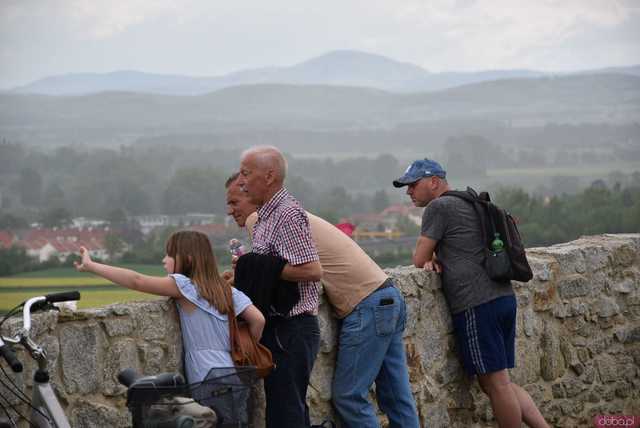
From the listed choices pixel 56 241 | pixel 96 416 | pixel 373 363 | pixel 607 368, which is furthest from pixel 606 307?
pixel 56 241

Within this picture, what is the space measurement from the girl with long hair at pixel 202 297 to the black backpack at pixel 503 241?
5.70ft

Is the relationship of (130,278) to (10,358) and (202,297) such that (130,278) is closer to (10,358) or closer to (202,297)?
(202,297)

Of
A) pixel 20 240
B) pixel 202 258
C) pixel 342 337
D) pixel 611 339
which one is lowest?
pixel 20 240

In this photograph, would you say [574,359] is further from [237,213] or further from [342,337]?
[237,213]

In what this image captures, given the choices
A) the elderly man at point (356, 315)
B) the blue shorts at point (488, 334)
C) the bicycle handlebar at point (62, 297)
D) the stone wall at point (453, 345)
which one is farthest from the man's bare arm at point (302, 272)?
the blue shorts at point (488, 334)

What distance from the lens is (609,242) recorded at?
706 centimetres

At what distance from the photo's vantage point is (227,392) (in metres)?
3.37

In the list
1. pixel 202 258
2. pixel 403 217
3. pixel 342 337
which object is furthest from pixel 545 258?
pixel 403 217

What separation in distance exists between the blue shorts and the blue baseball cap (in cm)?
76

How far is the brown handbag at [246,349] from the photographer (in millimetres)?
3854

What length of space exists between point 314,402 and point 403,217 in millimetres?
42738

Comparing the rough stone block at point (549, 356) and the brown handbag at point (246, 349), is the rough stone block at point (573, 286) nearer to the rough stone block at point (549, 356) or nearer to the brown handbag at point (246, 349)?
the rough stone block at point (549, 356)

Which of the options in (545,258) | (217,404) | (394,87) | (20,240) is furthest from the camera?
(394,87)

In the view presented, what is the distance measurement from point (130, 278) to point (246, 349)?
1.75ft
